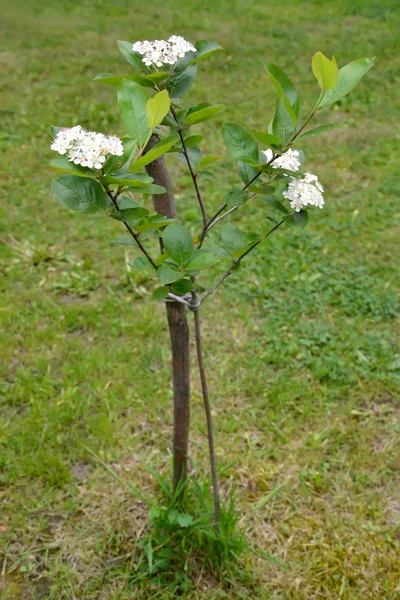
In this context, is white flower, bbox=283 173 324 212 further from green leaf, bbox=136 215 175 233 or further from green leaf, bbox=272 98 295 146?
green leaf, bbox=136 215 175 233

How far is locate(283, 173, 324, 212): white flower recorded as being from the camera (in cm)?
119

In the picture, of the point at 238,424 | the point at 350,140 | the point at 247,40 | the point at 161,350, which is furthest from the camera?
the point at 247,40

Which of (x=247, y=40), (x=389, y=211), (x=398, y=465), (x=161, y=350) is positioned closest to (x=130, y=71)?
(x=247, y=40)

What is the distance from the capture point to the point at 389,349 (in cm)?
263

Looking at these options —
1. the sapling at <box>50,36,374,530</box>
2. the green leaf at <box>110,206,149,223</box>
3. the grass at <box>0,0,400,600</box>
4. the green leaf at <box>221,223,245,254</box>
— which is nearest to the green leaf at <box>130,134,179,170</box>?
the sapling at <box>50,36,374,530</box>

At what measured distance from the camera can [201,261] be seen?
1185 millimetres

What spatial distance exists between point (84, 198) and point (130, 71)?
4.78 meters

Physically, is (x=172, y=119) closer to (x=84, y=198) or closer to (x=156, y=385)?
(x=84, y=198)

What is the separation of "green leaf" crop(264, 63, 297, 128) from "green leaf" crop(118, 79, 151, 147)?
24 cm

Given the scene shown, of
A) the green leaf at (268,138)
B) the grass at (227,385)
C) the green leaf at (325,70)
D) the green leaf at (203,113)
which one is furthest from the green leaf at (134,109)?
the grass at (227,385)

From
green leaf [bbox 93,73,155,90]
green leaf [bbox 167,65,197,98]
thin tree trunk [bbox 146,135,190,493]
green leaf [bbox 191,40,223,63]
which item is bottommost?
thin tree trunk [bbox 146,135,190,493]

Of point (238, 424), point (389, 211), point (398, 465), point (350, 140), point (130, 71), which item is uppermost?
point (130, 71)

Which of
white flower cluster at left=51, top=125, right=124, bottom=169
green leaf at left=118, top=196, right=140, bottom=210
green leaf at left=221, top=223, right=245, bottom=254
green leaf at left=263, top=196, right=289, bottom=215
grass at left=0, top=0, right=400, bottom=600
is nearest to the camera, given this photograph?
white flower cluster at left=51, top=125, right=124, bottom=169

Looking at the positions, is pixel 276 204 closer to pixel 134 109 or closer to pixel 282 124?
pixel 282 124
